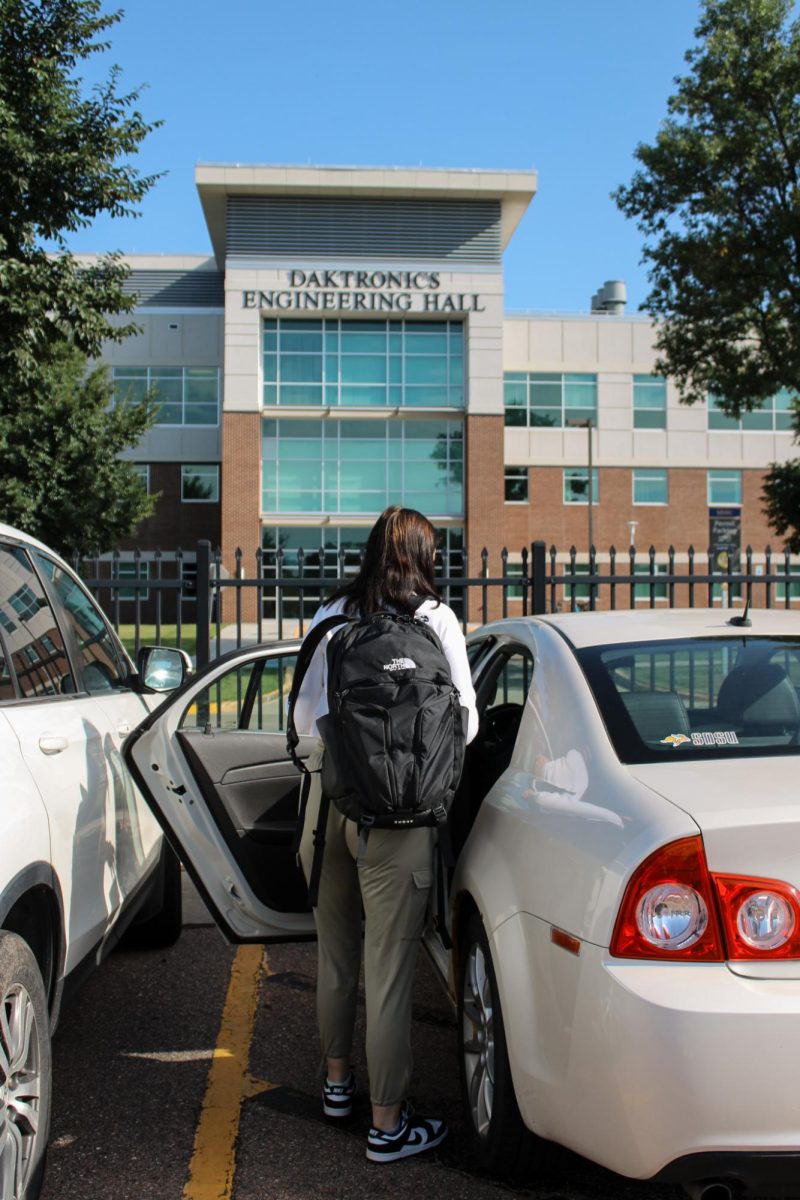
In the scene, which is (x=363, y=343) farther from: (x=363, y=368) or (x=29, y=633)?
(x=29, y=633)

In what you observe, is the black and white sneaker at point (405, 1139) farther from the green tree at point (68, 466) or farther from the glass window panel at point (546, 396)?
the glass window panel at point (546, 396)

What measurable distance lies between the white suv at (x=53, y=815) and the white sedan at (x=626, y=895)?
29cm

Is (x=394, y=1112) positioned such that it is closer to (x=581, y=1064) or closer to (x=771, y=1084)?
(x=581, y=1064)

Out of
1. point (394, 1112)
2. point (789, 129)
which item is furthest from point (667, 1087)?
point (789, 129)

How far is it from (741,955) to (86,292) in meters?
8.91

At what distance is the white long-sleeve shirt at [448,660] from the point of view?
3033mm

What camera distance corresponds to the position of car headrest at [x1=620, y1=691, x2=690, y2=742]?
2.73 metres

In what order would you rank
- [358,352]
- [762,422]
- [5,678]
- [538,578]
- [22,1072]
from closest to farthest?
[22,1072] < [5,678] < [538,578] < [358,352] < [762,422]

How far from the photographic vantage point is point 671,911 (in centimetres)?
219

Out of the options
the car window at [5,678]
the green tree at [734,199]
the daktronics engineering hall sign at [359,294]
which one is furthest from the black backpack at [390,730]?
the daktronics engineering hall sign at [359,294]

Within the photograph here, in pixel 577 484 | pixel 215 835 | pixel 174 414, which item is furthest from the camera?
pixel 577 484

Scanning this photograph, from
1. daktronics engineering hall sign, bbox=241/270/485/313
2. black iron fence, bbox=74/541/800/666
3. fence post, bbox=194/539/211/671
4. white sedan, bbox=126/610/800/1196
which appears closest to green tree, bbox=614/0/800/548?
black iron fence, bbox=74/541/800/666

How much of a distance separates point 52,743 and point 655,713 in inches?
67.7

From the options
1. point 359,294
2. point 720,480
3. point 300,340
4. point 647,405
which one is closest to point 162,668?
point 359,294
